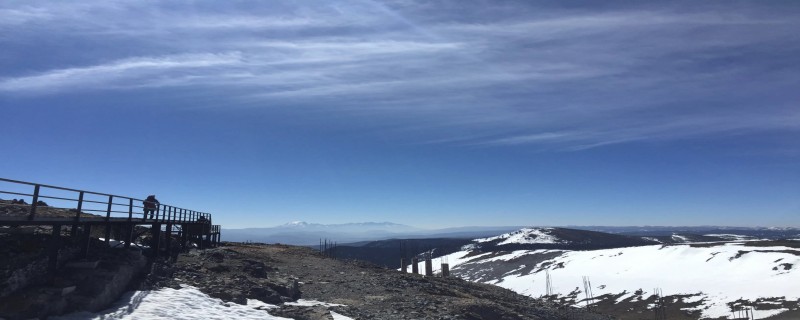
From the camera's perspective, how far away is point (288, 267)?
35.5 meters

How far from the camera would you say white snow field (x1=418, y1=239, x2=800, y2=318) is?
220ft

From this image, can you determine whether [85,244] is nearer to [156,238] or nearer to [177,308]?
[177,308]

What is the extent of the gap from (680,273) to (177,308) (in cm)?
9388

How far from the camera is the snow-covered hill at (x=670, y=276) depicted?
210 feet

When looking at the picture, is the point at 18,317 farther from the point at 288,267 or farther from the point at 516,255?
the point at 516,255

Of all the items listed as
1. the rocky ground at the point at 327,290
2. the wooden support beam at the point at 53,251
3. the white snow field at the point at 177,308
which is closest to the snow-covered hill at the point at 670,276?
the rocky ground at the point at 327,290

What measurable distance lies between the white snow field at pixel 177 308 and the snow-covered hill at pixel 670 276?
206ft

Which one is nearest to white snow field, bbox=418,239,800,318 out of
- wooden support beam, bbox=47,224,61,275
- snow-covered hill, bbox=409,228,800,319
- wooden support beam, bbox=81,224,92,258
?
snow-covered hill, bbox=409,228,800,319

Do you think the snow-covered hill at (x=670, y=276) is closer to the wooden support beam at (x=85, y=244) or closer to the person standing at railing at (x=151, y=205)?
the person standing at railing at (x=151, y=205)

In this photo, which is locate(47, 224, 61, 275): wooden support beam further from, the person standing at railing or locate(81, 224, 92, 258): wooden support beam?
the person standing at railing

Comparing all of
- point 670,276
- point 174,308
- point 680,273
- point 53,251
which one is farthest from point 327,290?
point 680,273

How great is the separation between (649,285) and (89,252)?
85236 millimetres

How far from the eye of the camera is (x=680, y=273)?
85750mm

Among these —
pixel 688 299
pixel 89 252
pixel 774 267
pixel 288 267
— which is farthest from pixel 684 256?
pixel 89 252
